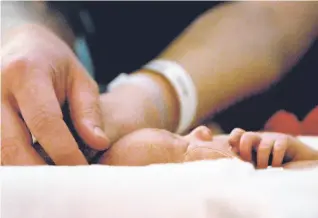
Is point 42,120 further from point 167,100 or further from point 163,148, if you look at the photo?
point 167,100

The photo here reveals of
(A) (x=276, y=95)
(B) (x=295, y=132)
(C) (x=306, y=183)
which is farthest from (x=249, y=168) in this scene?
(A) (x=276, y=95)

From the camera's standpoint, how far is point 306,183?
0.39 meters

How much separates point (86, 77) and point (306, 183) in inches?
13.4

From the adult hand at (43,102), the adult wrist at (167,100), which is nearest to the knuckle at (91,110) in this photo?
the adult hand at (43,102)

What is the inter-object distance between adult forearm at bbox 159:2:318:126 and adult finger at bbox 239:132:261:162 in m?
0.35

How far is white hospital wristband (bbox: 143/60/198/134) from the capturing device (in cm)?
81

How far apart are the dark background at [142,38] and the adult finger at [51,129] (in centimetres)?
41

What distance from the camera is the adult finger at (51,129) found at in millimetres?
540

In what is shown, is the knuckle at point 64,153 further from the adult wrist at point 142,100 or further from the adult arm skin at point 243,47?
the adult arm skin at point 243,47

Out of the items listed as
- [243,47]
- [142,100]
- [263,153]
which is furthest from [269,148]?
[243,47]

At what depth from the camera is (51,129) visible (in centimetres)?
54

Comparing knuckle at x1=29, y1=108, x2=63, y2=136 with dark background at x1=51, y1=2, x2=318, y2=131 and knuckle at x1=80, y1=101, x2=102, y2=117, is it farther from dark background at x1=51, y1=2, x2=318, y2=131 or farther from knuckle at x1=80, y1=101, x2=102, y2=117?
dark background at x1=51, y1=2, x2=318, y2=131

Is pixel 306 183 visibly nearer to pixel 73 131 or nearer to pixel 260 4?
pixel 73 131

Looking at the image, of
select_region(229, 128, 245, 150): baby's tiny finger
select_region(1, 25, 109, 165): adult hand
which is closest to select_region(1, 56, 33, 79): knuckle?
select_region(1, 25, 109, 165): adult hand
